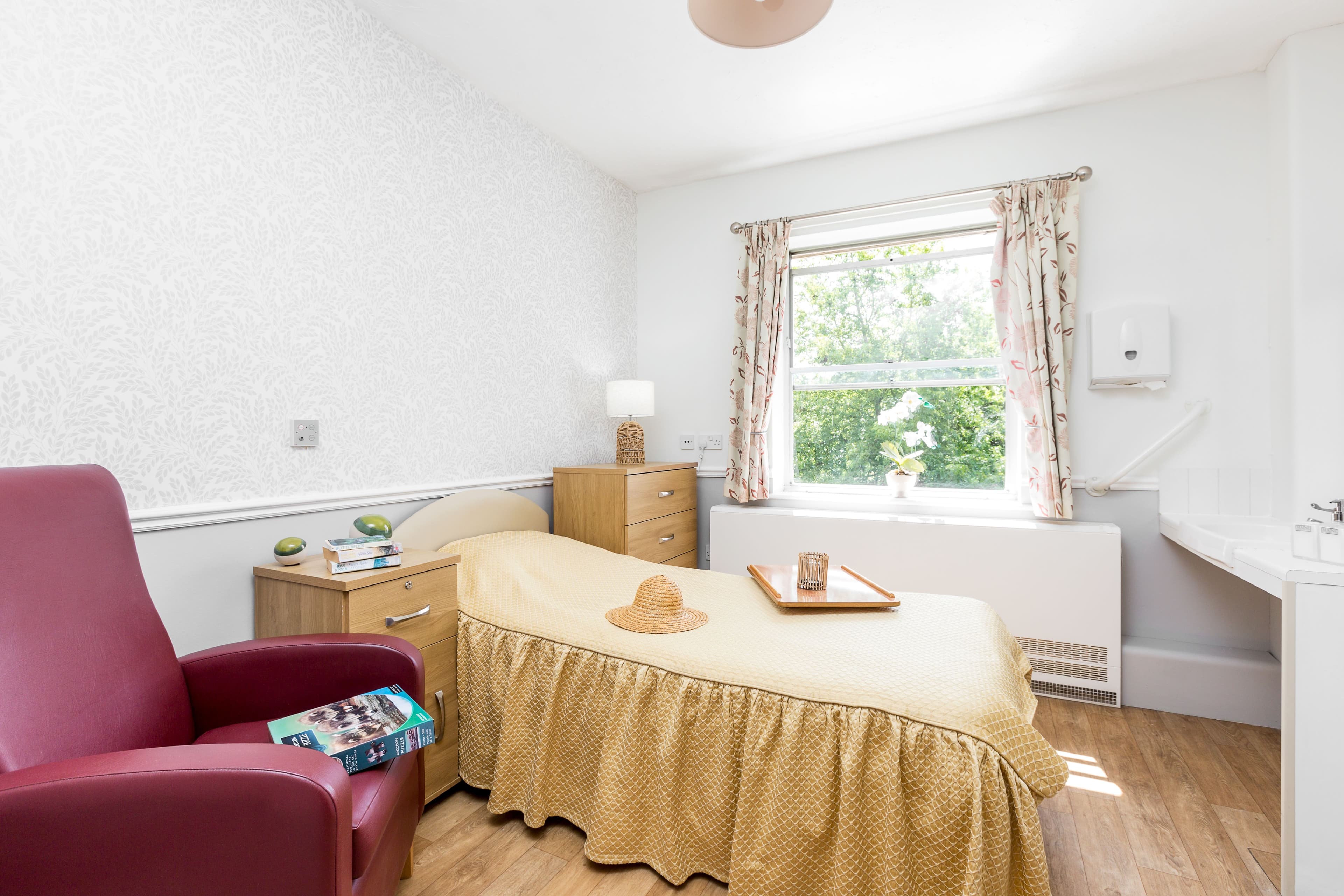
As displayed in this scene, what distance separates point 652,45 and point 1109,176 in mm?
2094

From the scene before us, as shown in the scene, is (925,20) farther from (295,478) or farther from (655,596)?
(295,478)

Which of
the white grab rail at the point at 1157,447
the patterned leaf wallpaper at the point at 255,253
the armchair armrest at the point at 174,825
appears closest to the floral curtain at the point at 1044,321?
the white grab rail at the point at 1157,447

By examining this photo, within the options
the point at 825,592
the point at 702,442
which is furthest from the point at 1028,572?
the point at 702,442

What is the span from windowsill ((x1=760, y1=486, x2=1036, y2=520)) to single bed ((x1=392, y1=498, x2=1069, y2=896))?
1192 mm

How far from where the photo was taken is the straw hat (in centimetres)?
177

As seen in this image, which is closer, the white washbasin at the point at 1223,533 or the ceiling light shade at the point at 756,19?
the ceiling light shade at the point at 756,19

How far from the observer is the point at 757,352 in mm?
3344

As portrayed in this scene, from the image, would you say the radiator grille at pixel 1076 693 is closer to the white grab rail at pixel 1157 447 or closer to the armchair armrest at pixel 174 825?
the white grab rail at pixel 1157 447

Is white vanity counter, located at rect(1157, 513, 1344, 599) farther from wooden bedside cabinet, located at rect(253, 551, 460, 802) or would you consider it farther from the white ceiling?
wooden bedside cabinet, located at rect(253, 551, 460, 802)

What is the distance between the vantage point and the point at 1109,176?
9.02 feet

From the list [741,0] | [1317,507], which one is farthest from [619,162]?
[1317,507]

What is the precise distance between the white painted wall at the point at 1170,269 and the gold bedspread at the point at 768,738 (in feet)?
4.36

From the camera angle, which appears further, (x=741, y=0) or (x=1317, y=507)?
(x=1317, y=507)

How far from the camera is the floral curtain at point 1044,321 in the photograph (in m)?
2.74
